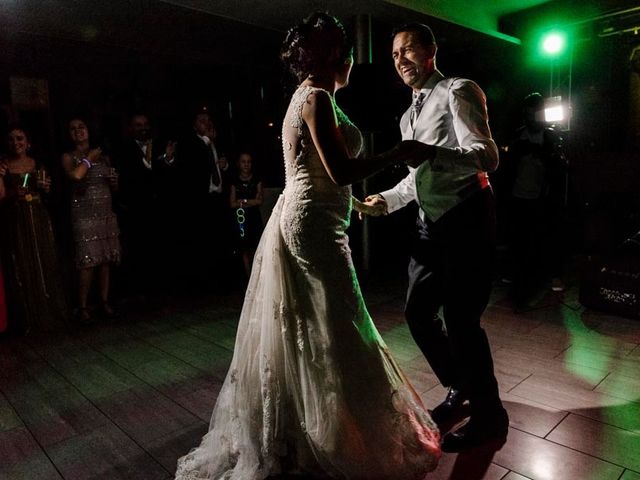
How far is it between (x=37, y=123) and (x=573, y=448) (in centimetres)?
550

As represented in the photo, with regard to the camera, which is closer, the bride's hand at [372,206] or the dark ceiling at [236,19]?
the bride's hand at [372,206]

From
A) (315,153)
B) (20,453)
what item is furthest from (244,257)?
(315,153)

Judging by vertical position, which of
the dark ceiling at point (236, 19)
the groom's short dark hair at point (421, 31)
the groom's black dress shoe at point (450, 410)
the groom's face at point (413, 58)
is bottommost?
the groom's black dress shoe at point (450, 410)

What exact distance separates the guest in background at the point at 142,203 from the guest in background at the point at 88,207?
63 cm

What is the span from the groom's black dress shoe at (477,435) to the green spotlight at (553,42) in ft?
17.2

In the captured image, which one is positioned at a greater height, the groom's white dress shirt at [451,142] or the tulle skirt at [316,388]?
the groom's white dress shirt at [451,142]

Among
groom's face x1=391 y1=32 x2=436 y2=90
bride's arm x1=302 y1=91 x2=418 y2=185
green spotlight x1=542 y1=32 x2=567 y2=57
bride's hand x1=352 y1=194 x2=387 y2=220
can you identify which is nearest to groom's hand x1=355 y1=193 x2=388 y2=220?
bride's hand x1=352 y1=194 x2=387 y2=220

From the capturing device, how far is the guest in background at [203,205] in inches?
193

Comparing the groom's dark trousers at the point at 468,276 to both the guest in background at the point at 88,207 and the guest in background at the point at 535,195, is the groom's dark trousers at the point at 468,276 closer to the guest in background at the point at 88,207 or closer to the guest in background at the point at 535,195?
the guest in background at the point at 535,195

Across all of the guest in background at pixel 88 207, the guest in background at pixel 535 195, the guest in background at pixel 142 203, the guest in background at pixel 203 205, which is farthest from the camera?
the guest in background at pixel 203 205

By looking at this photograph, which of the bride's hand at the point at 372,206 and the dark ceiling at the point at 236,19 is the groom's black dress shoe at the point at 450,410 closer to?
the bride's hand at the point at 372,206

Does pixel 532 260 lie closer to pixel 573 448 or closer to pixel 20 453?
pixel 573 448

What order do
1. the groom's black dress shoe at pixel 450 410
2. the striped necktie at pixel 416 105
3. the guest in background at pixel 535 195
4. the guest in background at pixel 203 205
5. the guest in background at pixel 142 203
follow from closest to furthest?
the striped necktie at pixel 416 105 < the groom's black dress shoe at pixel 450 410 < the guest in background at pixel 535 195 < the guest in background at pixel 142 203 < the guest in background at pixel 203 205

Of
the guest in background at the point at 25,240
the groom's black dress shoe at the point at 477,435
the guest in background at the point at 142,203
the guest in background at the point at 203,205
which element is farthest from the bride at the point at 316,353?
the guest in background at the point at 142,203
